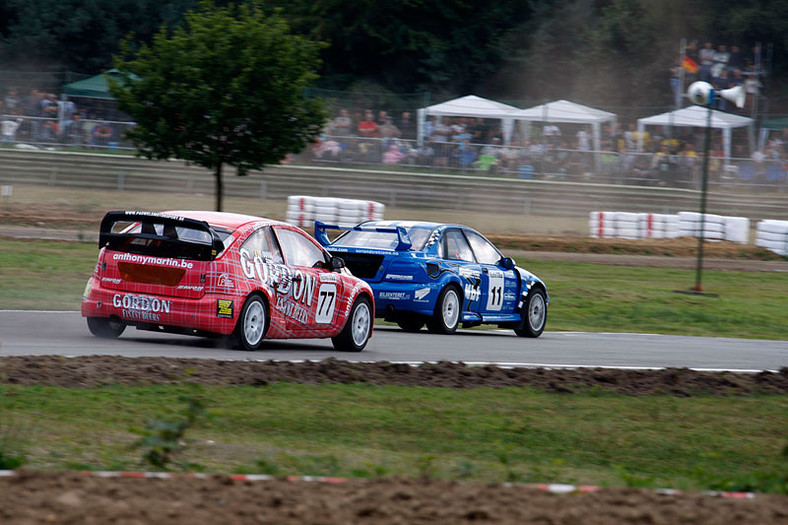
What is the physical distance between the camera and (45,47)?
62562 mm

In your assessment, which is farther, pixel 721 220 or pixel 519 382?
pixel 721 220

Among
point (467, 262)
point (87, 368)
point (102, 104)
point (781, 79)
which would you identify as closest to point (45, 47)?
point (102, 104)

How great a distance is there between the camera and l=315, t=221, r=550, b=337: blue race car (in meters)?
15.8

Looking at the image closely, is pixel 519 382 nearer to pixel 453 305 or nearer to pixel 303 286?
pixel 303 286

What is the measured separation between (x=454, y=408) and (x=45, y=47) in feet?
191

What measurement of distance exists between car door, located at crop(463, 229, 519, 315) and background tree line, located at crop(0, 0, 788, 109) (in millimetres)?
43822

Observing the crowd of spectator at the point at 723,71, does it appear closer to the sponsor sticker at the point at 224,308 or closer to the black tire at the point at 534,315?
the black tire at the point at 534,315

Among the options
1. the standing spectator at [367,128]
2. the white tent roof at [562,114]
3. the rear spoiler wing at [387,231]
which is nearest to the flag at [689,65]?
the white tent roof at [562,114]

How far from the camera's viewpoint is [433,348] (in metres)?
14.1

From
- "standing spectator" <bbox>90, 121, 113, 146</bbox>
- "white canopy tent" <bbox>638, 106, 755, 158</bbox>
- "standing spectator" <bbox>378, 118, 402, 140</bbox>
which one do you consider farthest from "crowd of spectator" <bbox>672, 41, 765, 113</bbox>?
"standing spectator" <bbox>90, 121, 113, 146</bbox>

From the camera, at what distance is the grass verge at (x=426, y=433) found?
6641mm

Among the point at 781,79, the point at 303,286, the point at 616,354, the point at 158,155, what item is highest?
the point at 781,79

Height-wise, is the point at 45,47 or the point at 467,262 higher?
the point at 45,47

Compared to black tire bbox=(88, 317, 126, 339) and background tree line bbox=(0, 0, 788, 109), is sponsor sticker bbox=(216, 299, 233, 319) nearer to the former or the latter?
black tire bbox=(88, 317, 126, 339)
